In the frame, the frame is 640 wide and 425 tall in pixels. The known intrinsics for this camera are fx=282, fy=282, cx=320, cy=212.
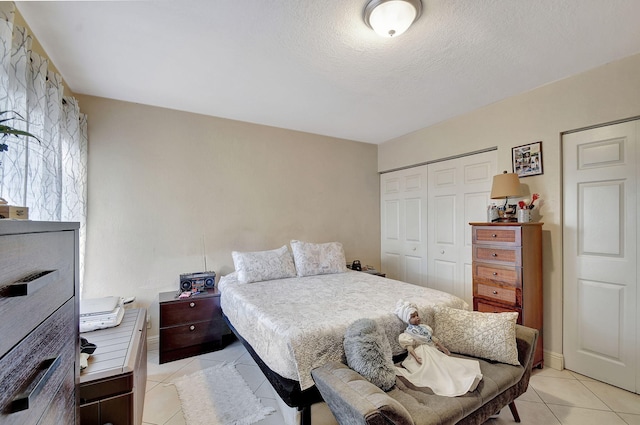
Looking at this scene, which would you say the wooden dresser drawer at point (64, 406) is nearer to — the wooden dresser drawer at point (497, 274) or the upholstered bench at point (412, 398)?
the upholstered bench at point (412, 398)

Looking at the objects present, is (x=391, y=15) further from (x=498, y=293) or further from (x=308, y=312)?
(x=498, y=293)

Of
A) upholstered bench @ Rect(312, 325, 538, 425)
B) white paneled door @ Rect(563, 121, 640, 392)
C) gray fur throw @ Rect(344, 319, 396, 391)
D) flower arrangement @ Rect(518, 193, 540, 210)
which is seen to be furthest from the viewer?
flower arrangement @ Rect(518, 193, 540, 210)

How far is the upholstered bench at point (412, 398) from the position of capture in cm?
115

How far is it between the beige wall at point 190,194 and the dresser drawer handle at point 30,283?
2468mm

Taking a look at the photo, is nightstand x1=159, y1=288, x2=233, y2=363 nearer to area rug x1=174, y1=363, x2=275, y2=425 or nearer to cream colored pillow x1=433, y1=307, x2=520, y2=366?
area rug x1=174, y1=363, x2=275, y2=425

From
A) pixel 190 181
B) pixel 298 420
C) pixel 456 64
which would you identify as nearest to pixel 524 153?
pixel 456 64

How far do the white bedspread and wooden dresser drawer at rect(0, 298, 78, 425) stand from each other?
1000 millimetres

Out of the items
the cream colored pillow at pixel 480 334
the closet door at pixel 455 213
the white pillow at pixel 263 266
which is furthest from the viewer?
the closet door at pixel 455 213

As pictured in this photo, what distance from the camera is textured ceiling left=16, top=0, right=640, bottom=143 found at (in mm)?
1626

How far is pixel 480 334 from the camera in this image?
5.85ft

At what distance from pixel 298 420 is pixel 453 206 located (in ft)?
9.25

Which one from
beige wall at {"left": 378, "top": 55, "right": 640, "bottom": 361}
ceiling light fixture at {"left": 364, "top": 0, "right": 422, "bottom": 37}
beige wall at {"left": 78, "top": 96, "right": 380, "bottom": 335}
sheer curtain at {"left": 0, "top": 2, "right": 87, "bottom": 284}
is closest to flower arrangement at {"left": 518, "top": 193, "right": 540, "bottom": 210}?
beige wall at {"left": 378, "top": 55, "right": 640, "bottom": 361}

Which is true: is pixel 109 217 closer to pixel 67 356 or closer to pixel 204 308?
pixel 204 308

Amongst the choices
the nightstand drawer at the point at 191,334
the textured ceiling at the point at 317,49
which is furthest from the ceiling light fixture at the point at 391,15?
the nightstand drawer at the point at 191,334
